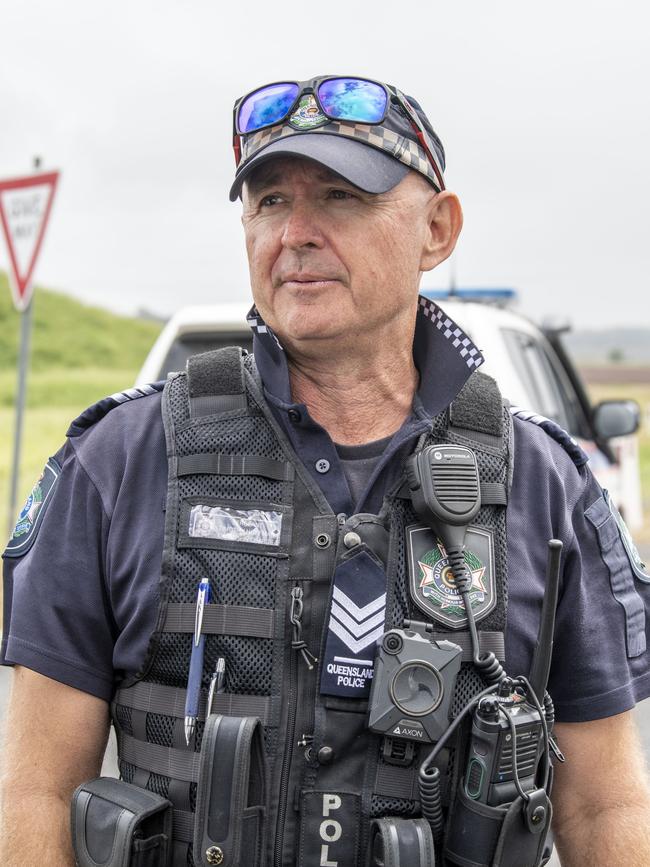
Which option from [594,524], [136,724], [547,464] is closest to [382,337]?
[547,464]

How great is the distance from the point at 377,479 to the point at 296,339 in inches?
12.6

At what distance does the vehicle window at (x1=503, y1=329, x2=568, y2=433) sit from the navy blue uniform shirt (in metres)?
2.60

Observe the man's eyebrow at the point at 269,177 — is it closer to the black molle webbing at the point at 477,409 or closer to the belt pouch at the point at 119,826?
the black molle webbing at the point at 477,409

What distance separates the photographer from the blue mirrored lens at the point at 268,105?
7.36ft

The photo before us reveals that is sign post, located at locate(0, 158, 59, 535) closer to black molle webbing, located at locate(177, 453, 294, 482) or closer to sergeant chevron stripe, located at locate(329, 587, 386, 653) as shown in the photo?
black molle webbing, located at locate(177, 453, 294, 482)

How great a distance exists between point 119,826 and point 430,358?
3.69 ft

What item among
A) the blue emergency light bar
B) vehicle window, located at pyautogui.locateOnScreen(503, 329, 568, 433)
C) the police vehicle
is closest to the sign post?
the police vehicle

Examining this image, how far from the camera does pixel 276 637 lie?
204 cm

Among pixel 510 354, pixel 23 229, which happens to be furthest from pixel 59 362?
pixel 510 354

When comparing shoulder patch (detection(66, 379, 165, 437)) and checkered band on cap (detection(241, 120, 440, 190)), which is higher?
checkered band on cap (detection(241, 120, 440, 190))

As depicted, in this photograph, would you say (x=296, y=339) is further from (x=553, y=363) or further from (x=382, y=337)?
(x=553, y=363)

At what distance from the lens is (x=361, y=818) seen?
6.55ft

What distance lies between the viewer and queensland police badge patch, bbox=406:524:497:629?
2.07 metres

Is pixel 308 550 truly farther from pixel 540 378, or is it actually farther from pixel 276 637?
pixel 540 378
